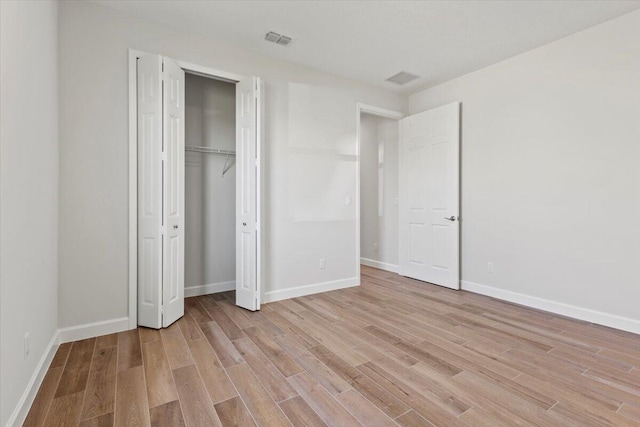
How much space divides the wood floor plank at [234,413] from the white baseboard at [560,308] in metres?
3.30

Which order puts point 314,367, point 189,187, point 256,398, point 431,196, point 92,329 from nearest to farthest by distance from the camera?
point 256,398, point 314,367, point 92,329, point 189,187, point 431,196

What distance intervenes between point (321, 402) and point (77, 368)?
1717 millimetres

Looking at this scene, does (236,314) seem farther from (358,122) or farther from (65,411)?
(358,122)

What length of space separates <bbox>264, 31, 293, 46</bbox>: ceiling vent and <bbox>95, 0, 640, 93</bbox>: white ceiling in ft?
0.21

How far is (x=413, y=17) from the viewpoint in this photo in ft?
9.47

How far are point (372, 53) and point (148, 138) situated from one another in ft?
8.49

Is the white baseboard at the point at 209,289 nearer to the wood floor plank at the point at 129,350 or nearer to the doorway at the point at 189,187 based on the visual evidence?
the doorway at the point at 189,187

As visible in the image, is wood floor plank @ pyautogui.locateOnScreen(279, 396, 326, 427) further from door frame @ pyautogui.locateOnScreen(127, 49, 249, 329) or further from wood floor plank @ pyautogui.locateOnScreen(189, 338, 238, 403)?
door frame @ pyautogui.locateOnScreen(127, 49, 249, 329)

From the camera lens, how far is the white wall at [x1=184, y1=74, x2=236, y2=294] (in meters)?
3.85

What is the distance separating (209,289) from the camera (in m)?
3.93

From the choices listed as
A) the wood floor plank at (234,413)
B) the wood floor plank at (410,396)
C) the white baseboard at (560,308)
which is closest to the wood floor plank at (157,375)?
the wood floor plank at (234,413)

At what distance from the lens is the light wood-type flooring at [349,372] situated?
1668mm

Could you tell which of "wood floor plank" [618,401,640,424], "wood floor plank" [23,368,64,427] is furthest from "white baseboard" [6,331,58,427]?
"wood floor plank" [618,401,640,424]

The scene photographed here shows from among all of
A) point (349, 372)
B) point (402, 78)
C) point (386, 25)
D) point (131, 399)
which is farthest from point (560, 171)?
point (131, 399)
